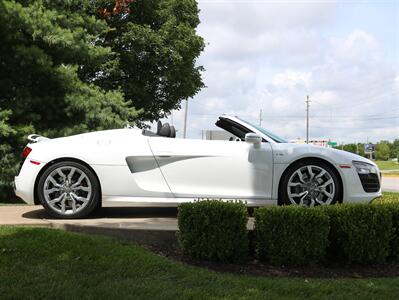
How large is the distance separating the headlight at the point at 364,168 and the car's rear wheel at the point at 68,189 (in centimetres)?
297

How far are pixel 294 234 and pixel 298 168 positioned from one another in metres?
1.39

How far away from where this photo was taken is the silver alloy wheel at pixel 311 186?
572 cm

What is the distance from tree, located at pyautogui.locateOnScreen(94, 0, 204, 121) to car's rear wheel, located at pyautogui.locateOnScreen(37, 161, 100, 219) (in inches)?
508

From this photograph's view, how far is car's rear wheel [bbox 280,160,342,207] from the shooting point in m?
5.71

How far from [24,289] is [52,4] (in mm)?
9194

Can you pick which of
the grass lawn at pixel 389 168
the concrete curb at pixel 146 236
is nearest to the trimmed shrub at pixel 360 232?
the concrete curb at pixel 146 236

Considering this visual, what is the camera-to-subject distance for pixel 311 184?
574 cm

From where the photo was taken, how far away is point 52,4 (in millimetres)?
11367

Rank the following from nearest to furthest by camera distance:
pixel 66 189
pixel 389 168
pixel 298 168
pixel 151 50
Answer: pixel 66 189, pixel 298 168, pixel 151 50, pixel 389 168

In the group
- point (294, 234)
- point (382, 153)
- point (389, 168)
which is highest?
point (382, 153)

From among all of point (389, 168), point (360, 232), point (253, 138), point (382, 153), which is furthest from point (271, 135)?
point (382, 153)

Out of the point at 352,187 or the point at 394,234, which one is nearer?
the point at 394,234

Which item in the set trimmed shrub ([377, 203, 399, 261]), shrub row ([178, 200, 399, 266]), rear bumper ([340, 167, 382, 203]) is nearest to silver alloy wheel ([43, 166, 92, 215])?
shrub row ([178, 200, 399, 266])

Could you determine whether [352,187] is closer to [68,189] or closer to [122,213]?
[122,213]
